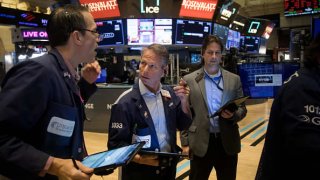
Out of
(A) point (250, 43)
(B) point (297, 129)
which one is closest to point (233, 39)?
(A) point (250, 43)

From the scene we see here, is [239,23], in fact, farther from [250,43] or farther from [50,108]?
[50,108]

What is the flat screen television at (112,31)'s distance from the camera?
25.2 ft

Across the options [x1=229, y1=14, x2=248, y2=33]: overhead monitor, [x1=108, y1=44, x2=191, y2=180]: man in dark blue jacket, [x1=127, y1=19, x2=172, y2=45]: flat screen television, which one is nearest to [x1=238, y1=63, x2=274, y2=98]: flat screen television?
[x1=108, y1=44, x2=191, y2=180]: man in dark blue jacket

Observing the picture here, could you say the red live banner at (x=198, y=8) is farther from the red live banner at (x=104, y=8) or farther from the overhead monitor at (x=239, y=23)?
the overhead monitor at (x=239, y=23)

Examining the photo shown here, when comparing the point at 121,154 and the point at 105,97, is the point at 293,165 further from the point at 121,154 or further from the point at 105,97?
the point at 105,97

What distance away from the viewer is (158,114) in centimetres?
201

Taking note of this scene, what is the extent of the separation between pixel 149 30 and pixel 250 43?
8.81 meters

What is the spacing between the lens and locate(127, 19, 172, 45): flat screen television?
753cm

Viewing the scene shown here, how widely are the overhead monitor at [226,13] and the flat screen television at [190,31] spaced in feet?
1.79

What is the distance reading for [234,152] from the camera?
254cm

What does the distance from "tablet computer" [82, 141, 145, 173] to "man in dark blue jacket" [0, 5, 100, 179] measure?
0.16 ft

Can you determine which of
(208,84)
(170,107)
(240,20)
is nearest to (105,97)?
(208,84)

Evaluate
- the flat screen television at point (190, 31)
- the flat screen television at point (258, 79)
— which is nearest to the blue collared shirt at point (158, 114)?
the flat screen television at point (258, 79)

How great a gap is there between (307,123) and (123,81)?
698 centimetres
